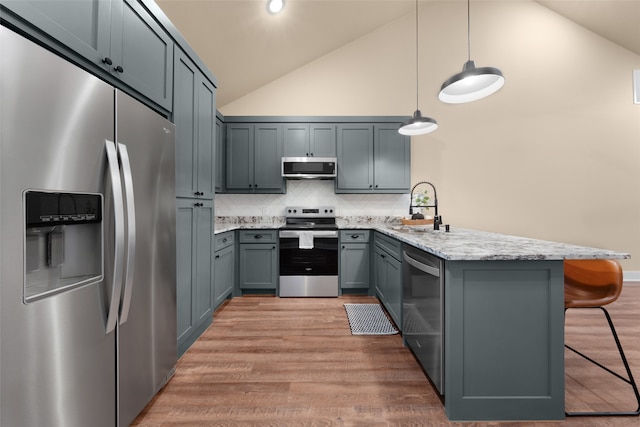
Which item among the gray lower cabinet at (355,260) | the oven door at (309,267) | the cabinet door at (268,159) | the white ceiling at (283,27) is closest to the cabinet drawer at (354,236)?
the gray lower cabinet at (355,260)

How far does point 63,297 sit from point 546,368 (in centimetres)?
225

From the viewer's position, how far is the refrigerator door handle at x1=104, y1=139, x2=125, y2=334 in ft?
4.10

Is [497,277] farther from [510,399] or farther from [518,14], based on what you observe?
[518,14]

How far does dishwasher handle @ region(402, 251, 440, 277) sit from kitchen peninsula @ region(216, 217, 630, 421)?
124mm

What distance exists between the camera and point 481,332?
5.08 feet

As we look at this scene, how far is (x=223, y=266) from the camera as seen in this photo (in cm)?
336

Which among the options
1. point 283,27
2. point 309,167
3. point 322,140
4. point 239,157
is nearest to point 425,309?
point 309,167

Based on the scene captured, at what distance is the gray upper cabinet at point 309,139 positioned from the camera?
411 cm

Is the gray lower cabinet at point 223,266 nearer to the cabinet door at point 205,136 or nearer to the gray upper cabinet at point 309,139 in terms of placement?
the cabinet door at point 205,136

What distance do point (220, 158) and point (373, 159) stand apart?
215 cm

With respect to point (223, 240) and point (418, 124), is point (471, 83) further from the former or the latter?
point (223, 240)

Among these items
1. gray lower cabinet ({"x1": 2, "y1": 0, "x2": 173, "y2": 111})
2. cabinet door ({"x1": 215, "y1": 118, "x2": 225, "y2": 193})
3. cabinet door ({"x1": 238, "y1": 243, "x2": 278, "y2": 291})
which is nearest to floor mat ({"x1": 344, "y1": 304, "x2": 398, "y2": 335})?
cabinet door ({"x1": 238, "y1": 243, "x2": 278, "y2": 291})

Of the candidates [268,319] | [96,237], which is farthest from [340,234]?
[96,237]

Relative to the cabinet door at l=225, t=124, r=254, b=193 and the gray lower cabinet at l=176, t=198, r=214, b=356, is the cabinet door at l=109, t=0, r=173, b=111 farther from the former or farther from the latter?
the cabinet door at l=225, t=124, r=254, b=193
